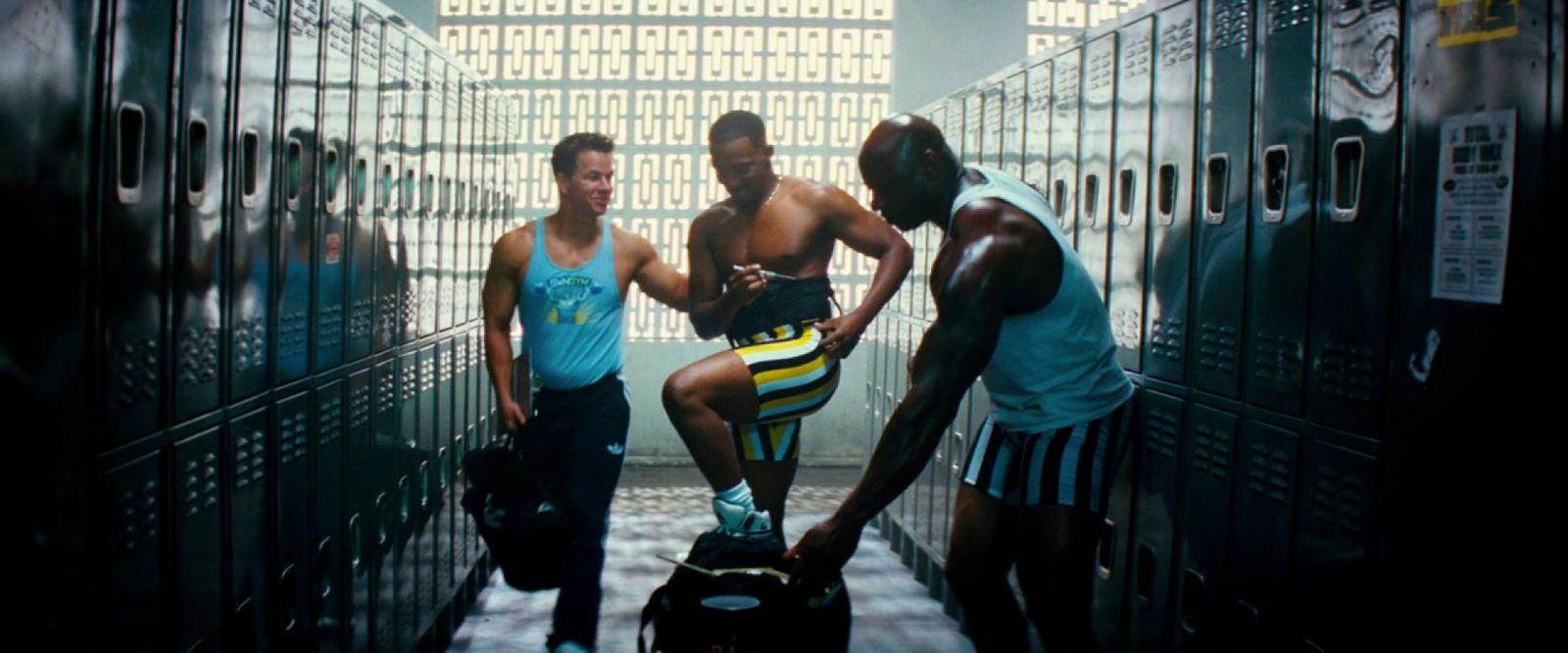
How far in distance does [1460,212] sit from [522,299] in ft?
9.00

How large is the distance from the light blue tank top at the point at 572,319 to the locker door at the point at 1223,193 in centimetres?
178

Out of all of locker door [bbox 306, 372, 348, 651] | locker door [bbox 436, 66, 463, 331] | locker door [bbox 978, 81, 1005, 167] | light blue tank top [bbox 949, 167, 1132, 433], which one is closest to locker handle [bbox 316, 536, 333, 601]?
locker door [bbox 306, 372, 348, 651]

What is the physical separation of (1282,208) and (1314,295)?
0.22 meters

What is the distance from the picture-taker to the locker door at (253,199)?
2.41 meters

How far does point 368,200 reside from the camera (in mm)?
3348

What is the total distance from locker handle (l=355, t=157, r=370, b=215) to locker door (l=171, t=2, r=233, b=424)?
2.88 ft

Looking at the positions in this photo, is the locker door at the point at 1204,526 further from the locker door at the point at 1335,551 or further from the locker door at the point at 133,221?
the locker door at the point at 133,221

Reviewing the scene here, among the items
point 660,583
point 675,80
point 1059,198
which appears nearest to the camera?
point 1059,198

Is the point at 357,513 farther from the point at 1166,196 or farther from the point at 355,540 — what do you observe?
the point at 1166,196

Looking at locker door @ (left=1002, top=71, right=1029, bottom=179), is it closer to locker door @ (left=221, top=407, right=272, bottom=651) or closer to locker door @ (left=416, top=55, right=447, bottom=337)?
locker door @ (left=416, top=55, right=447, bottom=337)

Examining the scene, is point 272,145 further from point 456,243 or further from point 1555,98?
point 1555,98

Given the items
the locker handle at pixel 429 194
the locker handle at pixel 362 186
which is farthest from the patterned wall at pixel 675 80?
the locker handle at pixel 362 186

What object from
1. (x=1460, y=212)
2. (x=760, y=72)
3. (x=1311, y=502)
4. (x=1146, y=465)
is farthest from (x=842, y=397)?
(x=1460, y=212)

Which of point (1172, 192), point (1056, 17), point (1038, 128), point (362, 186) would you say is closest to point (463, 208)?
point (362, 186)
